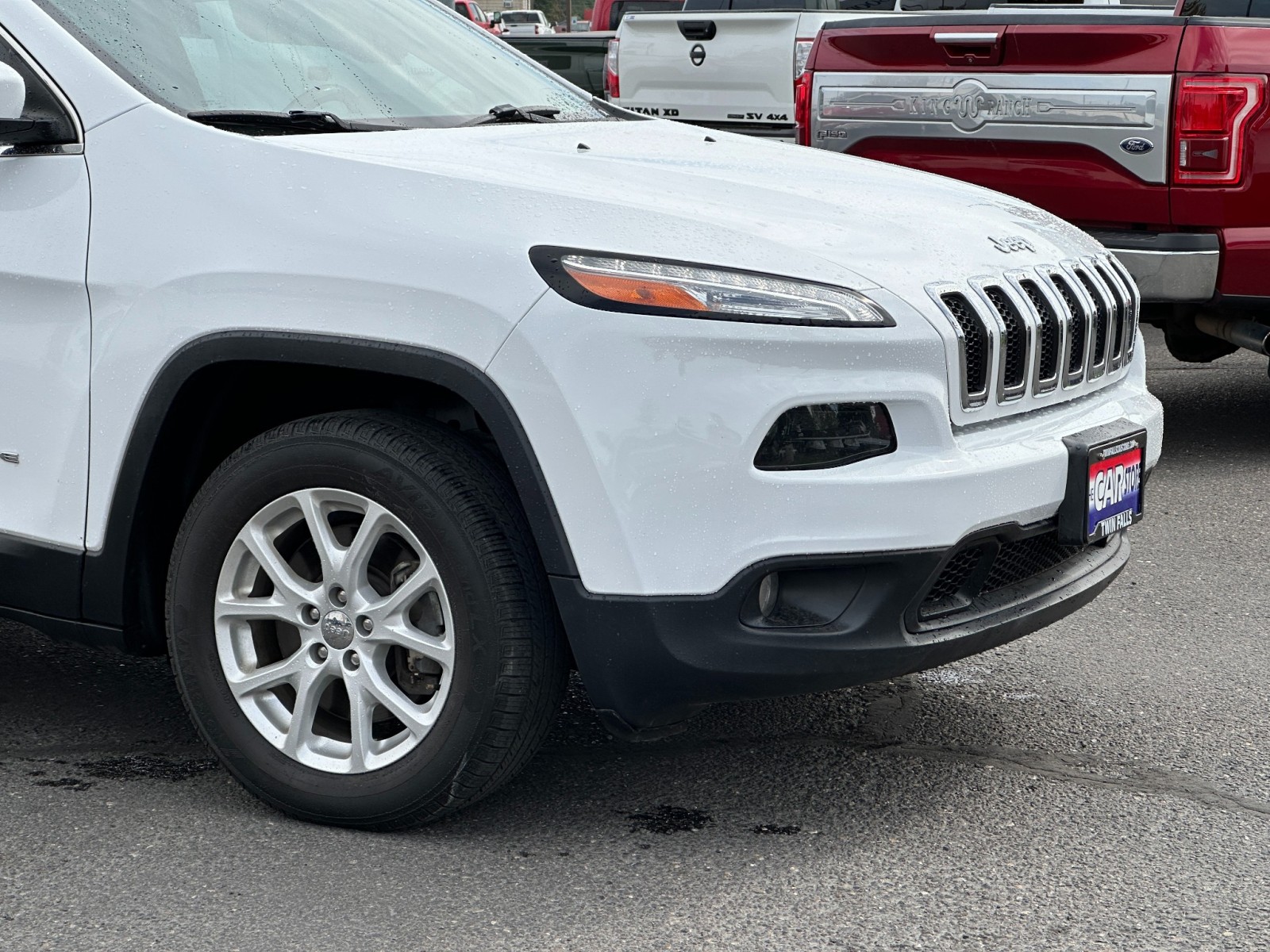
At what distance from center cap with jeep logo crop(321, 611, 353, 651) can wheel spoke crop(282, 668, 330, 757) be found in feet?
0.20

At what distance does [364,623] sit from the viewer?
9.96 feet

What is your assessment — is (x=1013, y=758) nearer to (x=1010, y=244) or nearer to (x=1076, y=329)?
(x=1076, y=329)

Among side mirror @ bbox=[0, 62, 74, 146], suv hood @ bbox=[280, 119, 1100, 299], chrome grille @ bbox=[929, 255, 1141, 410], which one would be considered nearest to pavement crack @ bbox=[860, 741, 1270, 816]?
chrome grille @ bbox=[929, 255, 1141, 410]

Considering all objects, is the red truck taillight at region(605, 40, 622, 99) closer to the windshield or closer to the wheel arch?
the windshield

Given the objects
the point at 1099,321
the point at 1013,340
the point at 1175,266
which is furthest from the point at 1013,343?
the point at 1175,266

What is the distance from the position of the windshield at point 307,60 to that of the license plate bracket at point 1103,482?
154 centimetres

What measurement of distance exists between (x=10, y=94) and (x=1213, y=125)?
3.97 metres

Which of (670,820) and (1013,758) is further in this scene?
(1013,758)

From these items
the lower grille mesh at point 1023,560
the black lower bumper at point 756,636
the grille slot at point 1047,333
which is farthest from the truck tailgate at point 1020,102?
the black lower bumper at point 756,636

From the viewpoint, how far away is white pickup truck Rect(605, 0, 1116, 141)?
9.91 metres

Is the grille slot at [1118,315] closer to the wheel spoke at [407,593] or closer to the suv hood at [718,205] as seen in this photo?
the suv hood at [718,205]

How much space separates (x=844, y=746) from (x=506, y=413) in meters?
1.24

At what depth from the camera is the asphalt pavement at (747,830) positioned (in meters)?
2.78

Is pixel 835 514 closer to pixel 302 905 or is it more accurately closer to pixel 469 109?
pixel 302 905
